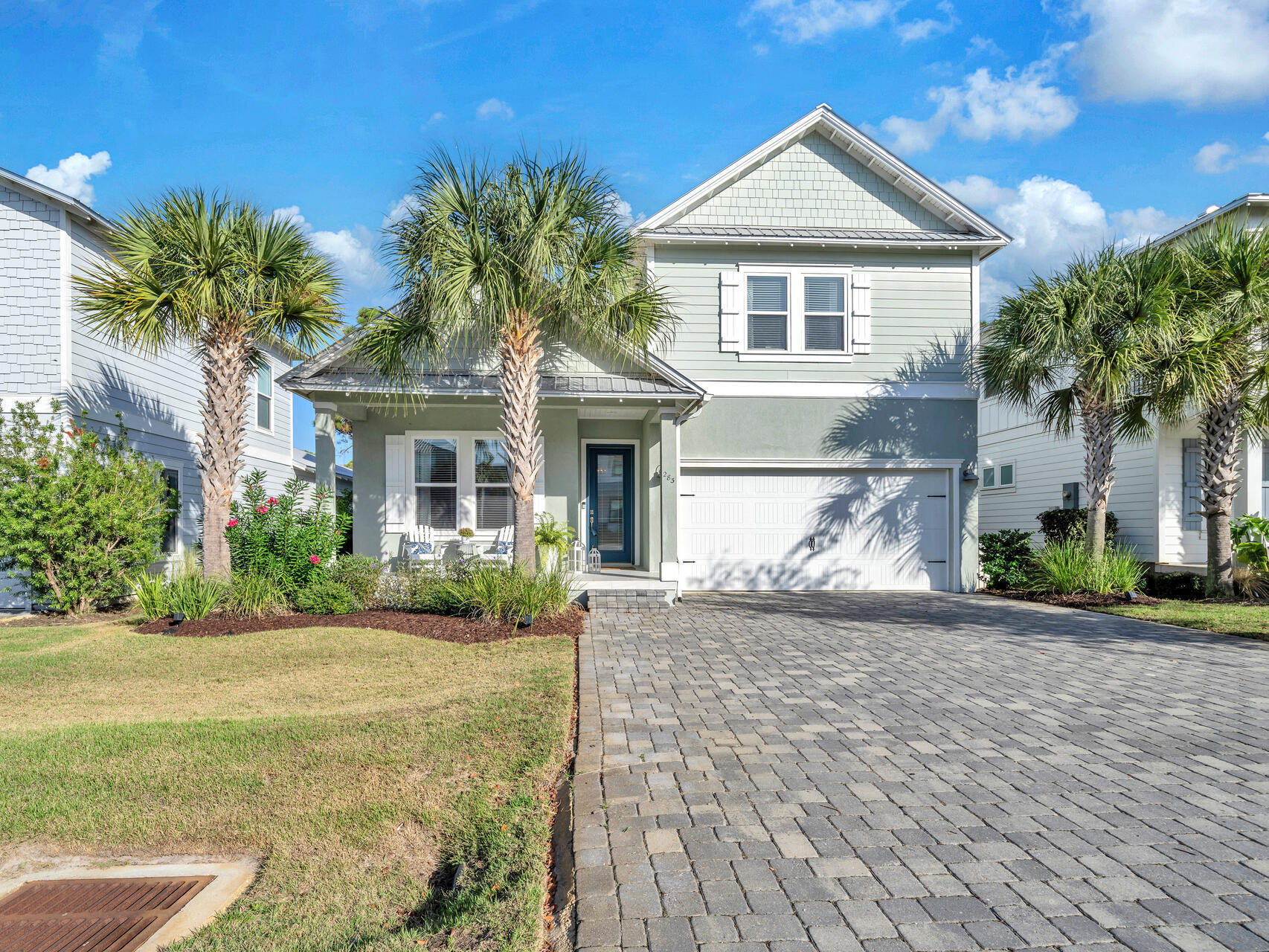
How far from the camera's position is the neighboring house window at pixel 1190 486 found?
51.5ft

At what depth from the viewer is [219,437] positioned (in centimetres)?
1052

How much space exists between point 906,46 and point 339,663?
15278 millimetres

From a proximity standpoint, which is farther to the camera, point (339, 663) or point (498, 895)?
point (339, 663)

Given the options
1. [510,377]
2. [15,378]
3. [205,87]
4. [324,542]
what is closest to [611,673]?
[510,377]

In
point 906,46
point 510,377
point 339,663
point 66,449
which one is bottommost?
point 339,663

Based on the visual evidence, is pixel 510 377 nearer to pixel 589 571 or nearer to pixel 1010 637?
pixel 589 571

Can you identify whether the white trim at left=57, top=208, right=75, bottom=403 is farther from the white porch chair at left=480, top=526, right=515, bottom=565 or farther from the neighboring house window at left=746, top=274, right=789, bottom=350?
the neighboring house window at left=746, top=274, right=789, bottom=350

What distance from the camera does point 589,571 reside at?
12977mm

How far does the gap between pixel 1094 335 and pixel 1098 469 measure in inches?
92.8

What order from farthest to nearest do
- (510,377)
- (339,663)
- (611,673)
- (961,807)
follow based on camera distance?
(510,377)
(339,663)
(611,673)
(961,807)

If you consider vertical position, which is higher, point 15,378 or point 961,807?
point 15,378

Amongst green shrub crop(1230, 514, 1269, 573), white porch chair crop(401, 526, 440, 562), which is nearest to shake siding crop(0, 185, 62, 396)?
white porch chair crop(401, 526, 440, 562)

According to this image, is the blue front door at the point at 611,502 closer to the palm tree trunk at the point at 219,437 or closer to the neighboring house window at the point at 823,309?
the neighboring house window at the point at 823,309

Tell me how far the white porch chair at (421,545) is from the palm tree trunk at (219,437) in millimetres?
2606
